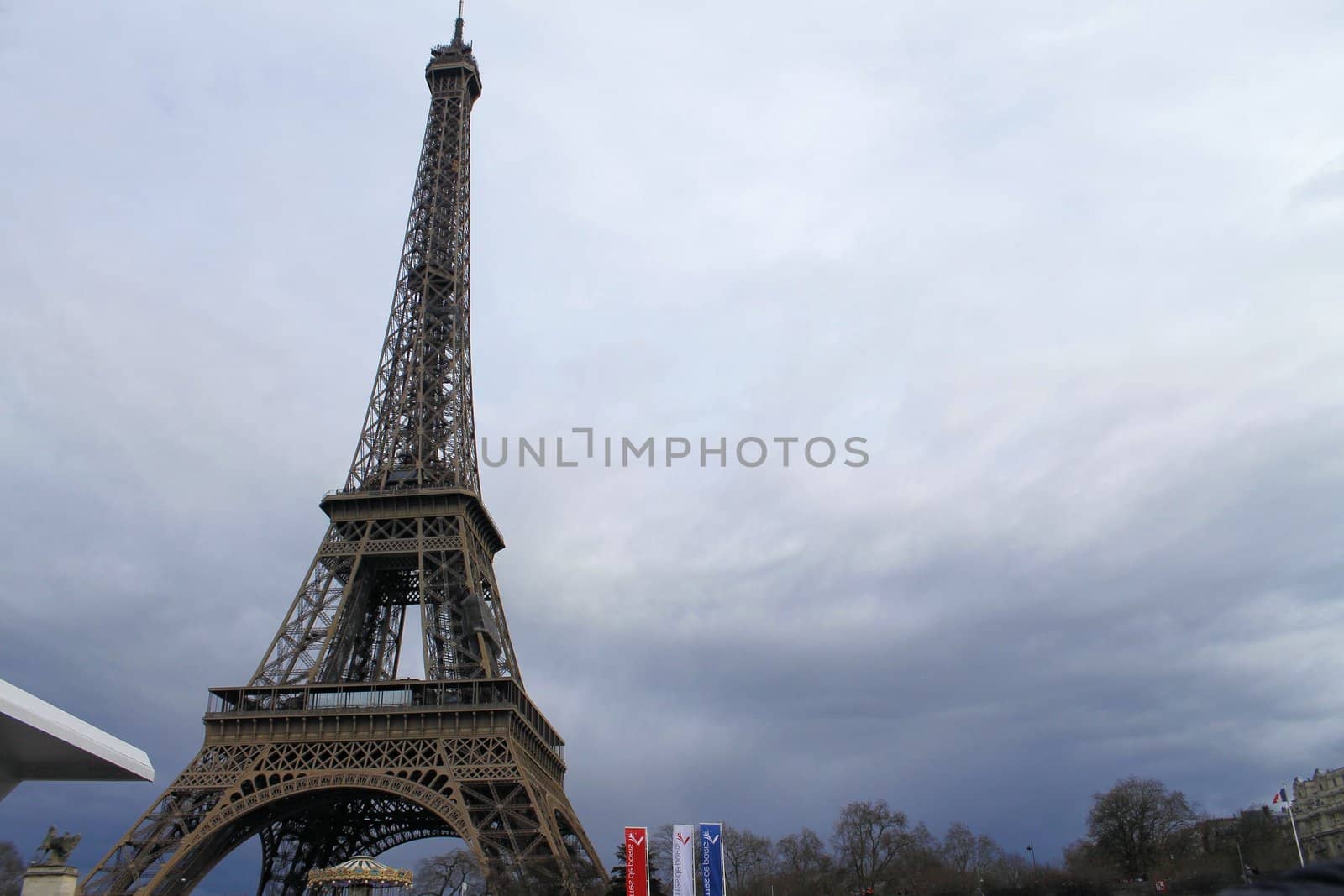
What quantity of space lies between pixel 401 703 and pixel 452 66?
171 ft

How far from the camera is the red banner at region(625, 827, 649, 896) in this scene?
1545 inches

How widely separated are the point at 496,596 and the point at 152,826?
2216 cm

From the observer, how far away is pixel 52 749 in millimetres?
13719

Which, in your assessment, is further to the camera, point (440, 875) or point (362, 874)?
point (440, 875)

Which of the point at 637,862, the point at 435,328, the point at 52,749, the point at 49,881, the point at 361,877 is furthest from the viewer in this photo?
the point at 435,328

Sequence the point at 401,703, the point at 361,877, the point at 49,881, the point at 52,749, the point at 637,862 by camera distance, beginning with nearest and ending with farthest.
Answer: the point at 52,749 < the point at 49,881 < the point at 637,862 < the point at 361,877 < the point at 401,703

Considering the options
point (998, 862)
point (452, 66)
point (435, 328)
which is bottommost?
point (998, 862)

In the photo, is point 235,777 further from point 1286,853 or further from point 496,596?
point 1286,853

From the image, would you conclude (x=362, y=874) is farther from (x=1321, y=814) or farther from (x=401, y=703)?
(x=1321, y=814)

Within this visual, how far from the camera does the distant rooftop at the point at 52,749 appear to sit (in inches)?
503

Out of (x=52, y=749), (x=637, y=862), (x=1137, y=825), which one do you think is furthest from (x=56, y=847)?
(x=1137, y=825)

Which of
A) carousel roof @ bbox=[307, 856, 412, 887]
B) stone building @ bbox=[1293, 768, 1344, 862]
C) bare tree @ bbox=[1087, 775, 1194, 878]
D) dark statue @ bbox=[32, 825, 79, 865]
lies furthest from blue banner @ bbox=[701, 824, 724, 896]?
stone building @ bbox=[1293, 768, 1344, 862]

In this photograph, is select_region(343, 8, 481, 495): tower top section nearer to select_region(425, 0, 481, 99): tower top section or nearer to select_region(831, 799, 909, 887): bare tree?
select_region(425, 0, 481, 99): tower top section

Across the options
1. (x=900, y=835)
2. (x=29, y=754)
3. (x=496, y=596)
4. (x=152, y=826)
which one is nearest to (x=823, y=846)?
(x=900, y=835)
